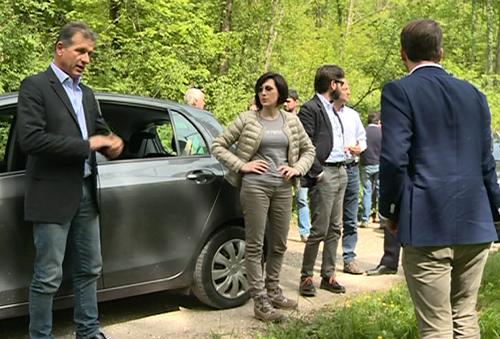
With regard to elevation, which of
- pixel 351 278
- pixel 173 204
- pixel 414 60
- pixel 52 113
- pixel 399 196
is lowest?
pixel 351 278

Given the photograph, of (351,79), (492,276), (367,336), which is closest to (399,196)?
(367,336)

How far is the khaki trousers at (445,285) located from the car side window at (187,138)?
2.32 m

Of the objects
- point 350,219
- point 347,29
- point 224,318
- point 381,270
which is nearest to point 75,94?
point 224,318

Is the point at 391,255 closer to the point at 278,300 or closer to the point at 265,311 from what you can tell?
the point at 278,300

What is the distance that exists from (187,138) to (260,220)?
0.95m

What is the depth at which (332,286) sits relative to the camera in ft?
19.4

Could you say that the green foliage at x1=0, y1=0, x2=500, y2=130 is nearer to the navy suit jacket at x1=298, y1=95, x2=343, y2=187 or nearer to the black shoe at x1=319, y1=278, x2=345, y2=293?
the navy suit jacket at x1=298, y1=95, x2=343, y2=187

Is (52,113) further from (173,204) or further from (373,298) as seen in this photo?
(373,298)

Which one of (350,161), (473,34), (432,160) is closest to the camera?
(432,160)

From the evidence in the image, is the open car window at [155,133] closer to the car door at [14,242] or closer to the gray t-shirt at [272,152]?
Result: the gray t-shirt at [272,152]

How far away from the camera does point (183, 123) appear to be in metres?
5.09

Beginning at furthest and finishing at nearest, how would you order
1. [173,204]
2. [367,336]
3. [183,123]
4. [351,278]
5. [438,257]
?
[351,278] → [183,123] → [173,204] → [367,336] → [438,257]

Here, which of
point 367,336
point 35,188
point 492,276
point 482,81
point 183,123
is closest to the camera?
point 35,188

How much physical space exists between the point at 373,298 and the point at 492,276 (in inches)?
55.6
